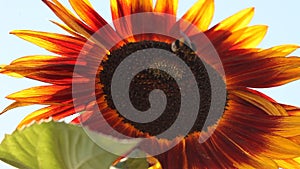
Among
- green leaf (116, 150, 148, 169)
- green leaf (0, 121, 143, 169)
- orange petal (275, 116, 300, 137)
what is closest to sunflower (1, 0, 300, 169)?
orange petal (275, 116, 300, 137)

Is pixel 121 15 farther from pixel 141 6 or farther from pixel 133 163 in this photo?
pixel 133 163

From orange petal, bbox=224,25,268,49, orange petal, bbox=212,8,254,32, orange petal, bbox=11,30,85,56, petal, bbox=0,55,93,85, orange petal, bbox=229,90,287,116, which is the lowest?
orange petal, bbox=229,90,287,116

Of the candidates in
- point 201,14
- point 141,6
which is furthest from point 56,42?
point 201,14

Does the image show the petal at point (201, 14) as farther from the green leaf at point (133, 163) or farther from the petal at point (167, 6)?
the green leaf at point (133, 163)

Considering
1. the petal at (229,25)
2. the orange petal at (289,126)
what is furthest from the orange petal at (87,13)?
the orange petal at (289,126)

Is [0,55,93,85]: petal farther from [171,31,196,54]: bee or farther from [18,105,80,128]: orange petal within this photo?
[171,31,196,54]: bee

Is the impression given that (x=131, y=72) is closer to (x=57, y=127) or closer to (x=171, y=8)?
(x=171, y=8)
